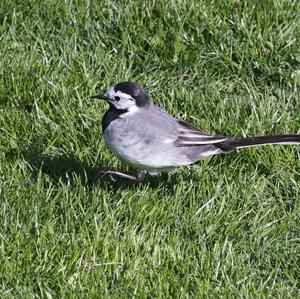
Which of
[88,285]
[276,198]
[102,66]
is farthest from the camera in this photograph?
[102,66]

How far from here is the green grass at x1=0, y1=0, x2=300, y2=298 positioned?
17.7ft

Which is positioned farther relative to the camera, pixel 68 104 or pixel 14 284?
pixel 68 104

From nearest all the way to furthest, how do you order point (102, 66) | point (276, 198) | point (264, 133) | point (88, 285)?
point (88, 285) < point (276, 198) < point (264, 133) < point (102, 66)

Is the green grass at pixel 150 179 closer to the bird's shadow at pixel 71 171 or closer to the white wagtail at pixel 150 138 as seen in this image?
the bird's shadow at pixel 71 171

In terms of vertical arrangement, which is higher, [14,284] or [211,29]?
[211,29]

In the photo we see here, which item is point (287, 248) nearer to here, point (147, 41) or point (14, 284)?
point (14, 284)

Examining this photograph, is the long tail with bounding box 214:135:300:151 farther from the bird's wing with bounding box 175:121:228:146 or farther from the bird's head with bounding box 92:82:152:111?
the bird's head with bounding box 92:82:152:111

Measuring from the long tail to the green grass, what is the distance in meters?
0.30

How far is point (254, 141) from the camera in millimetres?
6047

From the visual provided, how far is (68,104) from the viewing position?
6.90 metres

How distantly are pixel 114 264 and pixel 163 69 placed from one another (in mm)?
2441

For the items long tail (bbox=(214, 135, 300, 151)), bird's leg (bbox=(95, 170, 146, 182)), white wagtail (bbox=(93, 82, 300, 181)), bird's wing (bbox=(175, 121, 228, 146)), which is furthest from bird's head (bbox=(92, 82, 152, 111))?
long tail (bbox=(214, 135, 300, 151))

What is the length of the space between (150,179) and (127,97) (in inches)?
24.7

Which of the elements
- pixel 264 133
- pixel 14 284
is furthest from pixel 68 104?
pixel 14 284
